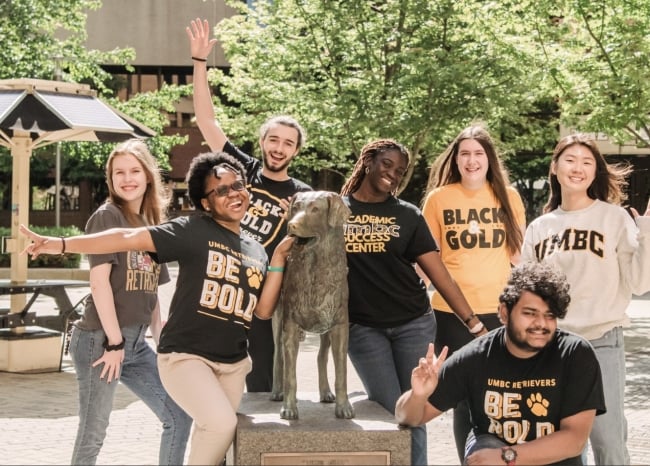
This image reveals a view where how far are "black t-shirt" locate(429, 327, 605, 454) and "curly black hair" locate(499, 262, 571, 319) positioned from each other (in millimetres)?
175

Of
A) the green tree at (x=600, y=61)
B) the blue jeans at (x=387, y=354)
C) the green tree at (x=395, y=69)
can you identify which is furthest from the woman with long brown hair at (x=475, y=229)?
the green tree at (x=395, y=69)

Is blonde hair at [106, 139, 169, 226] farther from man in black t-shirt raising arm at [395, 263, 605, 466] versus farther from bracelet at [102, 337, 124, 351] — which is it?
man in black t-shirt raising arm at [395, 263, 605, 466]

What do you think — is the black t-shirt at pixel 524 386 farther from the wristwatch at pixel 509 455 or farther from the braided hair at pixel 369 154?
the braided hair at pixel 369 154

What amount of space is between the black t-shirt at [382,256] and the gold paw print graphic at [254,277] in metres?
0.59

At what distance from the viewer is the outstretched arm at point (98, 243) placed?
4.00m

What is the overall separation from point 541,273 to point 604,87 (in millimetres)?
8566

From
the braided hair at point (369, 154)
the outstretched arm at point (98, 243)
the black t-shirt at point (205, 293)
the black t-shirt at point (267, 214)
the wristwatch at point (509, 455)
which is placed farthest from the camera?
the black t-shirt at point (267, 214)

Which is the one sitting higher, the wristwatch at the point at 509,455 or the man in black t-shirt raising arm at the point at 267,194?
the man in black t-shirt raising arm at the point at 267,194

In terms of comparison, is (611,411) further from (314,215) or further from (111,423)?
(111,423)

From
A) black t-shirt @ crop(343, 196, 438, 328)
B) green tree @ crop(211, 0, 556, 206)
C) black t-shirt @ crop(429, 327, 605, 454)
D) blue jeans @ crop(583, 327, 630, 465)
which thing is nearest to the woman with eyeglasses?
black t-shirt @ crop(343, 196, 438, 328)

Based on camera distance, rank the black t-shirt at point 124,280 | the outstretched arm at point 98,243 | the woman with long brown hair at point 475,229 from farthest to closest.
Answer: the woman with long brown hair at point 475,229
the black t-shirt at point 124,280
the outstretched arm at point 98,243

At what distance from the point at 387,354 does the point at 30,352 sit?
590 centimetres

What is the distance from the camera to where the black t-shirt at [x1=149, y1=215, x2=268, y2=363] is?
13.5 feet

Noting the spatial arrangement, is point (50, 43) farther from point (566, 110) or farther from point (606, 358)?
point (606, 358)
